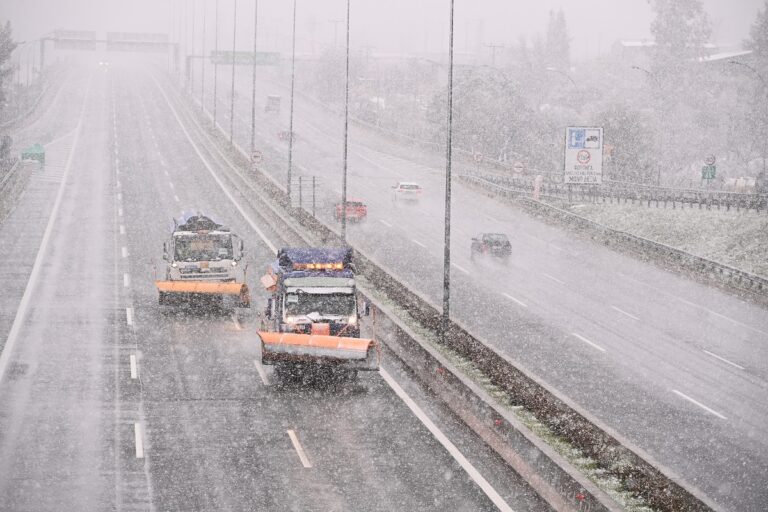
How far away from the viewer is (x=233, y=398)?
24.6m

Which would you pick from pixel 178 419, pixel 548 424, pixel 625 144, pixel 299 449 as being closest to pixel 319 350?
pixel 178 419

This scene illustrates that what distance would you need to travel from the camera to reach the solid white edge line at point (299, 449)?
19942 mm

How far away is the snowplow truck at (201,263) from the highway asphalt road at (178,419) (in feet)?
2.04

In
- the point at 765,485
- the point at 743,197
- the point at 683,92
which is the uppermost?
the point at 683,92

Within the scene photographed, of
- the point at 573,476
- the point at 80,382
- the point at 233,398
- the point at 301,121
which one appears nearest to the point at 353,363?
the point at 233,398

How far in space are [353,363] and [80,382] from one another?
662cm

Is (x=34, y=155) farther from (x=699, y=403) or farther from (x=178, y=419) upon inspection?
(x=699, y=403)

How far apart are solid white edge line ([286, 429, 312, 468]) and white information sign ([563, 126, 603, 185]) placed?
Answer: 47702 millimetres

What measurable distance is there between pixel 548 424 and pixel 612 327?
1773 cm

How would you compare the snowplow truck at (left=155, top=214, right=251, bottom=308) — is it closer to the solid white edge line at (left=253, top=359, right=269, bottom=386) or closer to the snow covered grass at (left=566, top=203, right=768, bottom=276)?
the solid white edge line at (left=253, top=359, right=269, bottom=386)

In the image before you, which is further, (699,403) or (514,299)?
(514,299)

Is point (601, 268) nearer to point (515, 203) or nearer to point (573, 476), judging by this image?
point (515, 203)

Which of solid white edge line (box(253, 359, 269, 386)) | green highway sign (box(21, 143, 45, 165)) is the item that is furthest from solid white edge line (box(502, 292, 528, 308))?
green highway sign (box(21, 143, 45, 165))

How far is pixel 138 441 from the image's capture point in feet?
69.5
